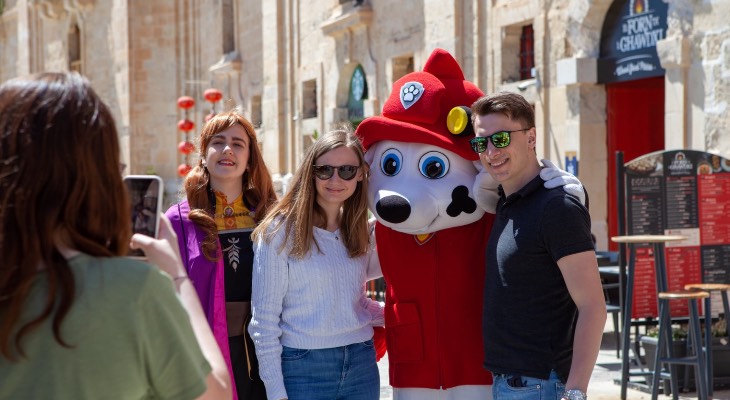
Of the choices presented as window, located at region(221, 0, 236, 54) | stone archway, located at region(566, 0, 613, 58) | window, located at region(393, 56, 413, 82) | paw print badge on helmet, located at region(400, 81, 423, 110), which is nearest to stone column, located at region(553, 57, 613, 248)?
stone archway, located at region(566, 0, 613, 58)

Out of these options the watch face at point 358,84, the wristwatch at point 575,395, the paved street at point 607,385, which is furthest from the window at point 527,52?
the wristwatch at point 575,395

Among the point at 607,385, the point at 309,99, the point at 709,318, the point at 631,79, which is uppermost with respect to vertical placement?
the point at 309,99

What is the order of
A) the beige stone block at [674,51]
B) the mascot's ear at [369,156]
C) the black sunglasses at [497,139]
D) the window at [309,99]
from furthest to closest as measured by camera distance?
the window at [309,99]
the beige stone block at [674,51]
the mascot's ear at [369,156]
the black sunglasses at [497,139]

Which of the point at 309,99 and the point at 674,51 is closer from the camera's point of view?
the point at 674,51

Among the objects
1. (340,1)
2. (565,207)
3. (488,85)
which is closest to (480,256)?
(565,207)

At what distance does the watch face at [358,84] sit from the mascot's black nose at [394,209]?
12.9 metres

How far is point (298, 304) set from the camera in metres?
3.56

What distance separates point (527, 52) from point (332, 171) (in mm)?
9314

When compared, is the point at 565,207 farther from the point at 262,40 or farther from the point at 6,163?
the point at 262,40

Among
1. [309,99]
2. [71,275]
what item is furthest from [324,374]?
[309,99]

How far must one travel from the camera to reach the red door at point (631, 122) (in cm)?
1127

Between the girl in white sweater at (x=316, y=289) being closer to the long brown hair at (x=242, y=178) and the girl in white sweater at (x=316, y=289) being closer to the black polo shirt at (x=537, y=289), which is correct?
the long brown hair at (x=242, y=178)

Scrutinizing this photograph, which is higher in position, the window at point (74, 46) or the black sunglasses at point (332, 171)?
the window at point (74, 46)

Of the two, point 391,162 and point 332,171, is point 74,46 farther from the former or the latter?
point 332,171
